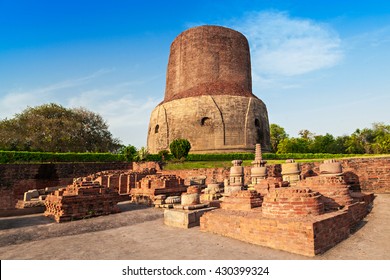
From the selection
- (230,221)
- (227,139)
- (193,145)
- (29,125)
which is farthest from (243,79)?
(230,221)

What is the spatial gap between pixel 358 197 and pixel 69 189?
8.41 meters

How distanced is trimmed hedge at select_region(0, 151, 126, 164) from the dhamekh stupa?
8851mm

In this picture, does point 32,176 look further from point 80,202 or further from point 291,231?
point 291,231

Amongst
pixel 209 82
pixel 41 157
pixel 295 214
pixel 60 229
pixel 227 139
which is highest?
pixel 209 82

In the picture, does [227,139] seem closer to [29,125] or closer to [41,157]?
[41,157]

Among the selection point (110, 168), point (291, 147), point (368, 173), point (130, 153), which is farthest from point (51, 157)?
point (291, 147)

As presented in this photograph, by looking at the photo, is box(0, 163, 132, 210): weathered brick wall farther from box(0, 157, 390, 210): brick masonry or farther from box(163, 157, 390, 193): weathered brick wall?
box(163, 157, 390, 193): weathered brick wall

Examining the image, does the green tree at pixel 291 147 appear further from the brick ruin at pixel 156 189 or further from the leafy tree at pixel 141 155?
the brick ruin at pixel 156 189

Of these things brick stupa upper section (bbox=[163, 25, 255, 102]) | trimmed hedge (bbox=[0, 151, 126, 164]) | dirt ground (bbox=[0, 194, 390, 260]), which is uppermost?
brick stupa upper section (bbox=[163, 25, 255, 102])

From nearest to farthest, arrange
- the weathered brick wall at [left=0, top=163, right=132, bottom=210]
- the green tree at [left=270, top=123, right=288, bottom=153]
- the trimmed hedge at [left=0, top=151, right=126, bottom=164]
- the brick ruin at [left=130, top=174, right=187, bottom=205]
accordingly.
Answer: the brick ruin at [left=130, top=174, right=187, bottom=205]
the weathered brick wall at [left=0, top=163, right=132, bottom=210]
the trimmed hedge at [left=0, top=151, right=126, bottom=164]
the green tree at [left=270, top=123, right=288, bottom=153]

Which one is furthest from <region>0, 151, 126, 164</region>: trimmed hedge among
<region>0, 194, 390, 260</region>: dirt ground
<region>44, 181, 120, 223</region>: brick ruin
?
<region>0, 194, 390, 260</region>: dirt ground

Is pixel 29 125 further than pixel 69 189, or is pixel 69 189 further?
pixel 29 125

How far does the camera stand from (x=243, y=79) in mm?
29156

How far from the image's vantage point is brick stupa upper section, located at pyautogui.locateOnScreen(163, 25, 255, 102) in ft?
91.9
